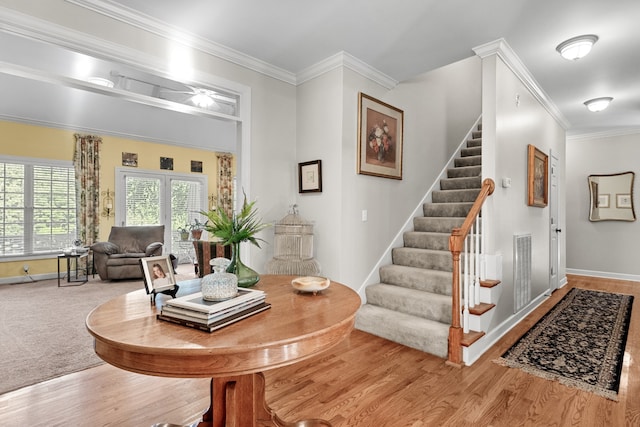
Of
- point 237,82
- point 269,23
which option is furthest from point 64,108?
point 269,23

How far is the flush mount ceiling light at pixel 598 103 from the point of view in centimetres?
416

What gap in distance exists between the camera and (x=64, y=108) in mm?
5125

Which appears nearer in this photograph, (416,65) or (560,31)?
(560,31)

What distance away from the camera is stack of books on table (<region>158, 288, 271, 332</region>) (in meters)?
1.05

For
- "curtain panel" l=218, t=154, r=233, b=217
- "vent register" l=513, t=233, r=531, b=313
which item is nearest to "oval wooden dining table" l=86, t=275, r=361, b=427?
"vent register" l=513, t=233, r=531, b=313

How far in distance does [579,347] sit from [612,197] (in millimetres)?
4371

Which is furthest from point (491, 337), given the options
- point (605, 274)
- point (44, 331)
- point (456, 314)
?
point (605, 274)

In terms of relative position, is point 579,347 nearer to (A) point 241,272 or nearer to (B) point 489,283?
(B) point 489,283

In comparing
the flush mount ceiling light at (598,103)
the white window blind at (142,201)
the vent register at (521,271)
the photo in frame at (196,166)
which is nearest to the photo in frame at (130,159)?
the white window blind at (142,201)

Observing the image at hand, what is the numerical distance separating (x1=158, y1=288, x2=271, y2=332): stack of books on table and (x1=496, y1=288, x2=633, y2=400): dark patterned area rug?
2310 millimetres

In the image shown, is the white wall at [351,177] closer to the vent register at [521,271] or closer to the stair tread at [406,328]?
the stair tread at [406,328]

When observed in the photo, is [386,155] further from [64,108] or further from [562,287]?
[64,108]

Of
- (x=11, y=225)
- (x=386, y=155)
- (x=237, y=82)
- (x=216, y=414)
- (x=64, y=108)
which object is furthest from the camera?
(x=11, y=225)

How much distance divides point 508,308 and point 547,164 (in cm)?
224
